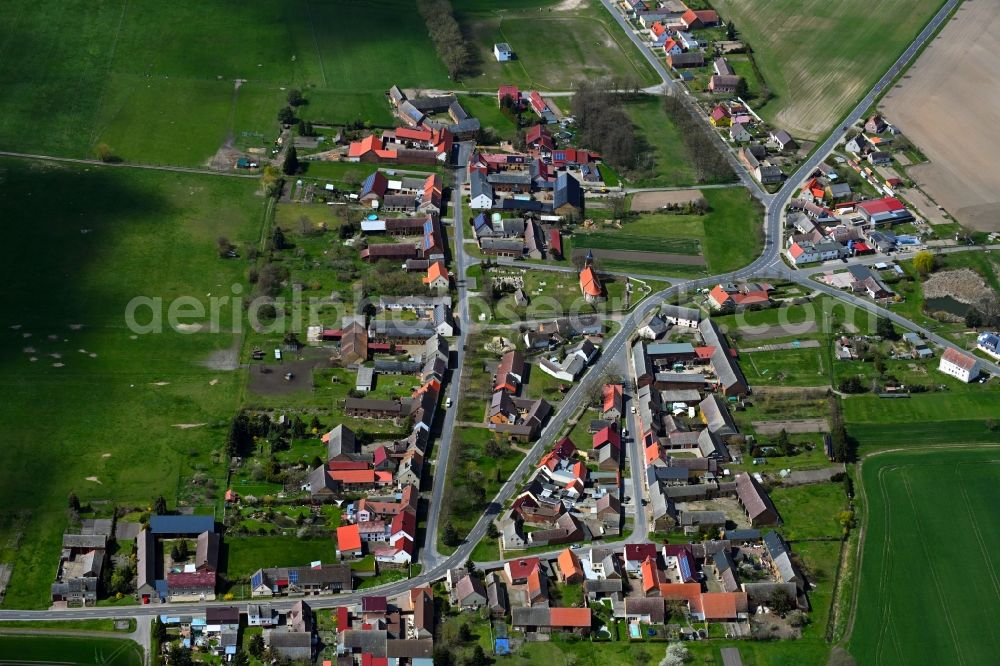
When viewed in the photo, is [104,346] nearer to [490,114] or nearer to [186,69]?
[186,69]

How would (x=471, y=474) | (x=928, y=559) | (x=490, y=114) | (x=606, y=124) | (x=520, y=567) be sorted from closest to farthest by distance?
(x=520, y=567)
(x=928, y=559)
(x=471, y=474)
(x=606, y=124)
(x=490, y=114)

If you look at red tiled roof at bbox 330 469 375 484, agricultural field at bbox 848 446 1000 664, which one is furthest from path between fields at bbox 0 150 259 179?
agricultural field at bbox 848 446 1000 664

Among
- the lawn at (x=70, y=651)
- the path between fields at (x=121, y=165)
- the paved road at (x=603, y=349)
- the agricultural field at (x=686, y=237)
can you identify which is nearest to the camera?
the lawn at (x=70, y=651)

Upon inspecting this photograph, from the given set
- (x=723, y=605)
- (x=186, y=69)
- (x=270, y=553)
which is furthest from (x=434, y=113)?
(x=723, y=605)

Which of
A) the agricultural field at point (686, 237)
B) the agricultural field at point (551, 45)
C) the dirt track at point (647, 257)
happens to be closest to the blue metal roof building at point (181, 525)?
the dirt track at point (647, 257)

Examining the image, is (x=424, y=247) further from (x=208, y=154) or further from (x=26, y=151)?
(x=26, y=151)

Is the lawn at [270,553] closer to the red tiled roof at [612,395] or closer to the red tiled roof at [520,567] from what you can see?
the red tiled roof at [520,567]

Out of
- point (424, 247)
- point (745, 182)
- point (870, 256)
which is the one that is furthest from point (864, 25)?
point (424, 247)
